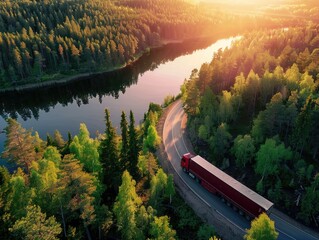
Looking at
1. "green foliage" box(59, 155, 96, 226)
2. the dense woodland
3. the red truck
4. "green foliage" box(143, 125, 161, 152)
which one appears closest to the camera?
"green foliage" box(59, 155, 96, 226)

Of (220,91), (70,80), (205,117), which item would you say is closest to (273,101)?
(205,117)

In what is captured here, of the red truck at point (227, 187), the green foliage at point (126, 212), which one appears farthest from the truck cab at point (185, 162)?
the green foliage at point (126, 212)

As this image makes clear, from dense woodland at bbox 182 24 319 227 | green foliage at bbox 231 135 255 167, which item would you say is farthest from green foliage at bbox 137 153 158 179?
green foliage at bbox 231 135 255 167

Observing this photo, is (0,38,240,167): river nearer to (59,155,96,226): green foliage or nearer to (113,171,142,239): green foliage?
(113,171,142,239): green foliage

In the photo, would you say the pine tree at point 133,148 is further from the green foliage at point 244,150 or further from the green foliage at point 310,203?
the green foliage at point 310,203

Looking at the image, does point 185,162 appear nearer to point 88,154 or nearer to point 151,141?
point 151,141

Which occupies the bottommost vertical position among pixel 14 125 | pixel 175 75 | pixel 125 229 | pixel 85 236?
pixel 175 75

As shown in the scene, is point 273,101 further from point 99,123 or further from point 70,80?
point 70,80
